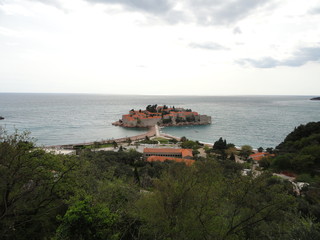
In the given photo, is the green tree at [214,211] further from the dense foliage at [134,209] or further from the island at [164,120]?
the island at [164,120]

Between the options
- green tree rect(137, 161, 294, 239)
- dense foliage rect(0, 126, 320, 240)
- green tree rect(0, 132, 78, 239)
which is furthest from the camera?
green tree rect(137, 161, 294, 239)

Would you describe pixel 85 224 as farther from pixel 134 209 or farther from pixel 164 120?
pixel 164 120

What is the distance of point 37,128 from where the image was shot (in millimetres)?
54250

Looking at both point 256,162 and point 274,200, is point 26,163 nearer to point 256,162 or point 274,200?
point 274,200

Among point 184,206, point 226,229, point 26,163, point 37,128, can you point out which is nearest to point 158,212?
point 184,206

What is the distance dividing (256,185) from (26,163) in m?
8.42

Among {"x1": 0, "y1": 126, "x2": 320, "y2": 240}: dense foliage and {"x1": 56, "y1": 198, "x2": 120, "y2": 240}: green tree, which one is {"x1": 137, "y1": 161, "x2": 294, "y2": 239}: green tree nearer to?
{"x1": 0, "y1": 126, "x2": 320, "y2": 240}: dense foliage

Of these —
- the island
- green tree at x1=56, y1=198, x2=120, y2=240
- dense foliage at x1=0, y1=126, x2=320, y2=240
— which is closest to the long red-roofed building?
dense foliage at x1=0, y1=126, x2=320, y2=240

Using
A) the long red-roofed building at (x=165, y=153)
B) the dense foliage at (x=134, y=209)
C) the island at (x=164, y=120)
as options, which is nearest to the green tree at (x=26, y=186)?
the dense foliage at (x=134, y=209)

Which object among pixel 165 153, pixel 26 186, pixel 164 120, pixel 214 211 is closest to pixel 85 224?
pixel 26 186

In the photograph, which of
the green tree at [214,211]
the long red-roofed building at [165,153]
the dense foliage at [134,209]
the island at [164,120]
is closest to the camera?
the dense foliage at [134,209]

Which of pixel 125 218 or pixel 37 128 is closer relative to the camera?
pixel 125 218

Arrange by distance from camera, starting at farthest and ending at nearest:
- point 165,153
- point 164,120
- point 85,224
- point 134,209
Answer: point 164,120 < point 165,153 < point 134,209 < point 85,224

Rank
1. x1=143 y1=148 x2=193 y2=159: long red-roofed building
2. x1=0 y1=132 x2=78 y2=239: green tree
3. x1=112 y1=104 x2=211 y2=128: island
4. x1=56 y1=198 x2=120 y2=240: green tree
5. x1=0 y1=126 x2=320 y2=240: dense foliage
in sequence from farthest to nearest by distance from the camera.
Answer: x1=112 y1=104 x2=211 y2=128: island
x1=143 y1=148 x2=193 y2=159: long red-roofed building
x1=0 y1=132 x2=78 y2=239: green tree
x1=0 y1=126 x2=320 y2=240: dense foliage
x1=56 y1=198 x2=120 y2=240: green tree
